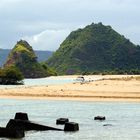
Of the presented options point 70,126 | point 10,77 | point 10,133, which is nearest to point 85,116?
point 70,126

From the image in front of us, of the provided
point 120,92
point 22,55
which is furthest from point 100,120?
point 22,55

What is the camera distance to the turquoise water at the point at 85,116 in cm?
3036

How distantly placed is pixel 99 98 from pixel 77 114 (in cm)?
1715

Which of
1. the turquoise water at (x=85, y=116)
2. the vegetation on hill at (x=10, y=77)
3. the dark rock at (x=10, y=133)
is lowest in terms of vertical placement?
the turquoise water at (x=85, y=116)

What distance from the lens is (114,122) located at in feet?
124

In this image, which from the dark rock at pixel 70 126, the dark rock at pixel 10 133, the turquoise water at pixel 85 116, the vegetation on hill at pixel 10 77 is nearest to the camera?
the dark rock at pixel 10 133

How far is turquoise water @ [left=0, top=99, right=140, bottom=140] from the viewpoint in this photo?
30.4 m

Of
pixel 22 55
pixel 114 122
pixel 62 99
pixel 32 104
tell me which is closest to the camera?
pixel 114 122

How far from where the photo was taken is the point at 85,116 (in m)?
42.3

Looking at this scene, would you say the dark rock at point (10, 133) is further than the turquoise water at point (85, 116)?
No

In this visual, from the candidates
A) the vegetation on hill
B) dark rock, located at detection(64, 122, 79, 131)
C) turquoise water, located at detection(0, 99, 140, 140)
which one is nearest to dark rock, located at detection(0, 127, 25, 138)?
turquoise water, located at detection(0, 99, 140, 140)

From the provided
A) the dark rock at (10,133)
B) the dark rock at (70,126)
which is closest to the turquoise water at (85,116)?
the dark rock at (70,126)

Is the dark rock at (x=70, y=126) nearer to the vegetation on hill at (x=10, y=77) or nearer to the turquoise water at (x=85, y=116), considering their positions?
the turquoise water at (x=85, y=116)

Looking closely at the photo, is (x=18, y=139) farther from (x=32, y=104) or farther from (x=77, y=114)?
(x=32, y=104)
